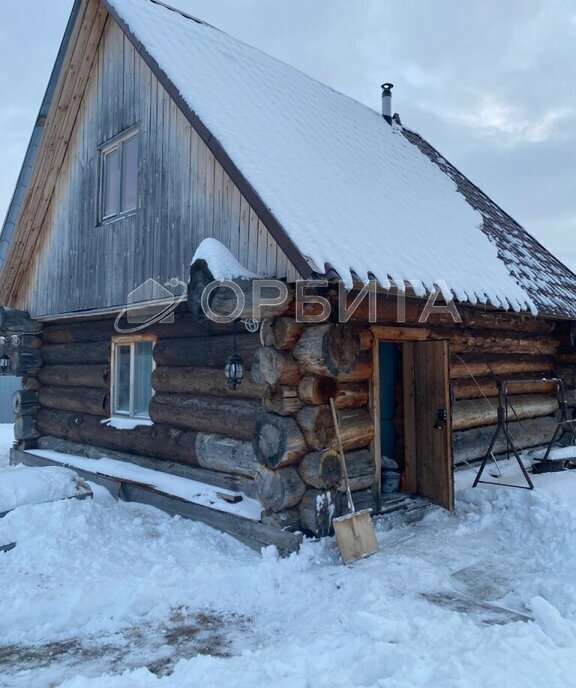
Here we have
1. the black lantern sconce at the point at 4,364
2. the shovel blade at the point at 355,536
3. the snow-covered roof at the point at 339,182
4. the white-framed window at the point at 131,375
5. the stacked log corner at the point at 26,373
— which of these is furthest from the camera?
the black lantern sconce at the point at 4,364

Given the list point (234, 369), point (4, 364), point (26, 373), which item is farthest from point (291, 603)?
point (4, 364)

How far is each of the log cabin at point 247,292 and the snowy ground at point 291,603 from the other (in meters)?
0.64

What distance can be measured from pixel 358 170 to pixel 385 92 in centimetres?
524

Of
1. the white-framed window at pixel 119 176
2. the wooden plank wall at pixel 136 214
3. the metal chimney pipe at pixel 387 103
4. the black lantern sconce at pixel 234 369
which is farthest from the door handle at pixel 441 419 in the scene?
the metal chimney pipe at pixel 387 103

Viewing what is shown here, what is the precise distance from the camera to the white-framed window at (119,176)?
7.95m

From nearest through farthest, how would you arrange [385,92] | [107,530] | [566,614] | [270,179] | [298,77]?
[566,614], [270,179], [107,530], [298,77], [385,92]

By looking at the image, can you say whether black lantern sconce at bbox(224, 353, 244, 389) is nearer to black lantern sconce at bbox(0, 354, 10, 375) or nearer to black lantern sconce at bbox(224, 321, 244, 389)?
black lantern sconce at bbox(224, 321, 244, 389)

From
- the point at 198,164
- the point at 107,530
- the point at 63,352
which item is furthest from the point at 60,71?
the point at 107,530

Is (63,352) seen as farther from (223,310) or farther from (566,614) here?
(566,614)

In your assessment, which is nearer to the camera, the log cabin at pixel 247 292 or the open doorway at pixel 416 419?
the log cabin at pixel 247 292

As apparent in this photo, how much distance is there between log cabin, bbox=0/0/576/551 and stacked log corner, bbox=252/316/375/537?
3cm

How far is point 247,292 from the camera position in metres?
5.45

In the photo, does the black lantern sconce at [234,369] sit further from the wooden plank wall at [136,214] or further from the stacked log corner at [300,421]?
the wooden plank wall at [136,214]

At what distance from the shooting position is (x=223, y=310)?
5.38m
